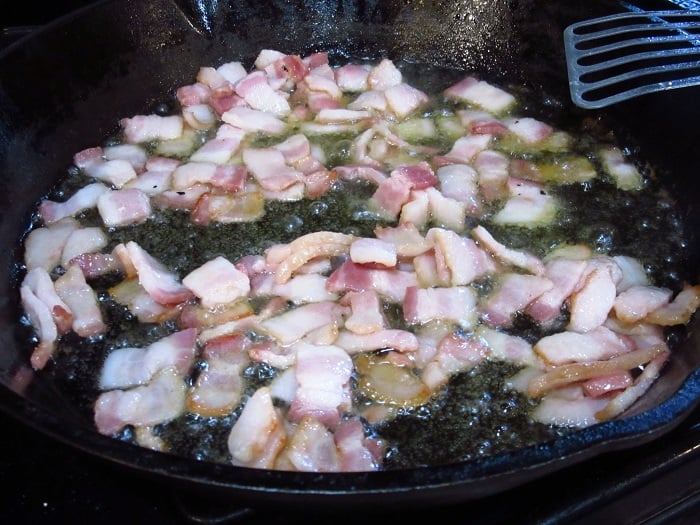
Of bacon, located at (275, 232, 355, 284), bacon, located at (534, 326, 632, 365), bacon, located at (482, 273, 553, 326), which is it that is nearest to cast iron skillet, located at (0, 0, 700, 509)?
bacon, located at (534, 326, 632, 365)

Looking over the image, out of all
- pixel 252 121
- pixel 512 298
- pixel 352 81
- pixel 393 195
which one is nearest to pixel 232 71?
pixel 252 121

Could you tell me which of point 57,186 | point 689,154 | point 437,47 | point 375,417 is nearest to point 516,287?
point 375,417

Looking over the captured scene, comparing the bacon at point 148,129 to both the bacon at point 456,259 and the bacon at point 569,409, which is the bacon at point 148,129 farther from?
the bacon at point 569,409

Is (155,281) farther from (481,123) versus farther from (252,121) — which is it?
(481,123)

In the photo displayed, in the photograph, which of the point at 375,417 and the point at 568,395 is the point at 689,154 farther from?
the point at 375,417

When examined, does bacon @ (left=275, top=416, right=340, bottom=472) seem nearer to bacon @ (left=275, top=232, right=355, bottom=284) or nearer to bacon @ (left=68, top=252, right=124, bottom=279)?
bacon @ (left=275, top=232, right=355, bottom=284)

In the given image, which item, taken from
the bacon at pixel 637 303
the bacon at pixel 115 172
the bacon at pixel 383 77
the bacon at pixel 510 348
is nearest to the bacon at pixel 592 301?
the bacon at pixel 637 303
